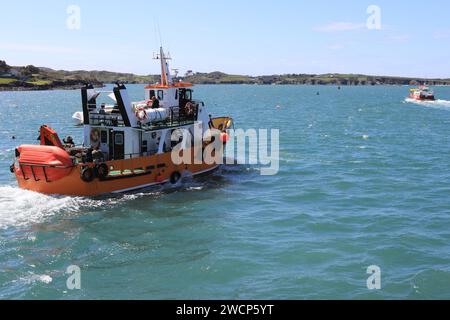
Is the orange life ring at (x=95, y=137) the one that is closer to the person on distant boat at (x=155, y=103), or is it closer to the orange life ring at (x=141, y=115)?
the orange life ring at (x=141, y=115)

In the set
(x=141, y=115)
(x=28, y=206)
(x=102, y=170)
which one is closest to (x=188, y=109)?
(x=141, y=115)

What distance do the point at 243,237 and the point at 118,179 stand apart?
8.60 metres

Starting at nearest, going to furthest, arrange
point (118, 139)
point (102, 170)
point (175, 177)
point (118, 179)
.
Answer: point (102, 170) < point (118, 179) < point (118, 139) < point (175, 177)

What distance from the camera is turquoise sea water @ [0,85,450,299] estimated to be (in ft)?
50.9

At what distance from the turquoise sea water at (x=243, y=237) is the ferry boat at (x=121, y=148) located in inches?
31.0

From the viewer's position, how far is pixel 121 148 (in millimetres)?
27203

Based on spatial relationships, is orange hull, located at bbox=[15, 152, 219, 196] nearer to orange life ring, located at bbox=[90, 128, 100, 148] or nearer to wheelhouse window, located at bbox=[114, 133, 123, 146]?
wheelhouse window, located at bbox=[114, 133, 123, 146]

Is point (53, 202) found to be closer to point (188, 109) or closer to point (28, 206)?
point (28, 206)

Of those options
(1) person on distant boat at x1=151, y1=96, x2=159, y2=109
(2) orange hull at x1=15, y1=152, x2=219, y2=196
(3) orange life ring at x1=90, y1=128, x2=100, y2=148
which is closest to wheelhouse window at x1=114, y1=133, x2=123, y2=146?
(3) orange life ring at x1=90, y1=128, x2=100, y2=148

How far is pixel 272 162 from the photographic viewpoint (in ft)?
118
